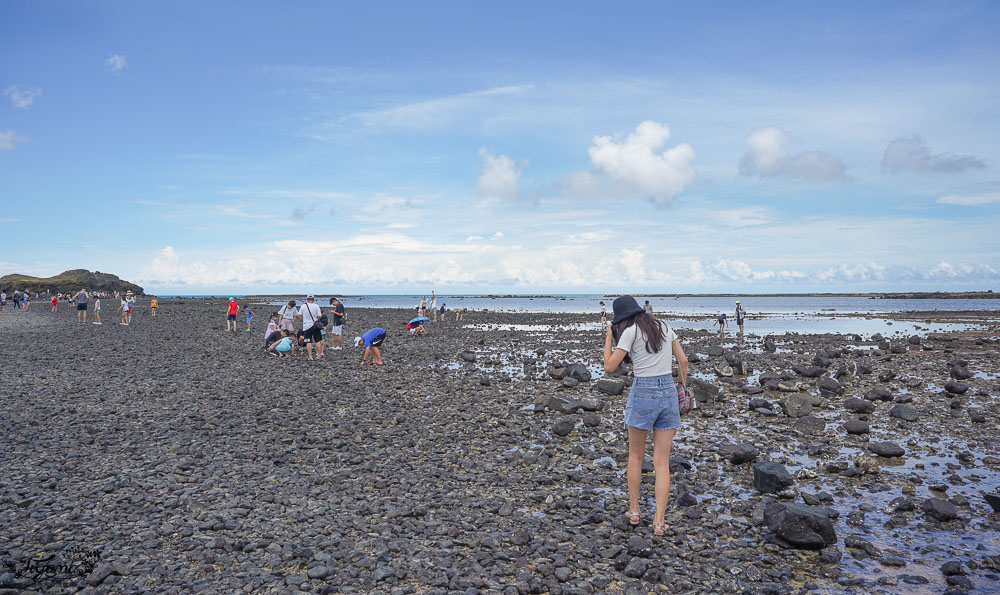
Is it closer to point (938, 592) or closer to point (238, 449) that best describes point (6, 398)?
point (238, 449)

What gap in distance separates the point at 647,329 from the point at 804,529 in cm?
333

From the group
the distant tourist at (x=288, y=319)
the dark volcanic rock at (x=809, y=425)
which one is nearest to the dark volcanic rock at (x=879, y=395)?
the dark volcanic rock at (x=809, y=425)

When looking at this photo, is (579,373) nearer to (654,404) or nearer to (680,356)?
(680,356)

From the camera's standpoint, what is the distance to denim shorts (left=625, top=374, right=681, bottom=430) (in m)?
7.18

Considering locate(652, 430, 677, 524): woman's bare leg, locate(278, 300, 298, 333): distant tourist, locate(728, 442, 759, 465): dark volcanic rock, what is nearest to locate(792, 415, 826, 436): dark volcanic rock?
locate(728, 442, 759, 465): dark volcanic rock

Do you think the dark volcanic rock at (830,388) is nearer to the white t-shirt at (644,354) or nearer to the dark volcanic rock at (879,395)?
the dark volcanic rock at (879,395)

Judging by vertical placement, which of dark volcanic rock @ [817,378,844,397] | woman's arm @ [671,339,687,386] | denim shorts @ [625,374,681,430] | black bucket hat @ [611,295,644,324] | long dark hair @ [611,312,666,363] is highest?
black bucket hat @ [611,295,644,324]

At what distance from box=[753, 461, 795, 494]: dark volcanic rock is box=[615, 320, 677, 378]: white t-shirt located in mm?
3529

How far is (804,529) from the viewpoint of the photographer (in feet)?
22.9

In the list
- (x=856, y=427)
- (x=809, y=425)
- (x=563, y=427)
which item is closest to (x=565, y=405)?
Answer: (x=563, y=427)

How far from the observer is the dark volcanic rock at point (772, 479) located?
8.92 meters

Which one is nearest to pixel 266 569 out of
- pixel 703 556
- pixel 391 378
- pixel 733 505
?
pixel 703 556

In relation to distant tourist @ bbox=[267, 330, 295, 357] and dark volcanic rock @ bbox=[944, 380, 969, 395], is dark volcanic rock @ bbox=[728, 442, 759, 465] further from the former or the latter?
distant tourist @ bbox=[267, 330, 295, 357]

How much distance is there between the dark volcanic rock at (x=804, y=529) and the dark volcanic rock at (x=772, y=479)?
5.63 ft
